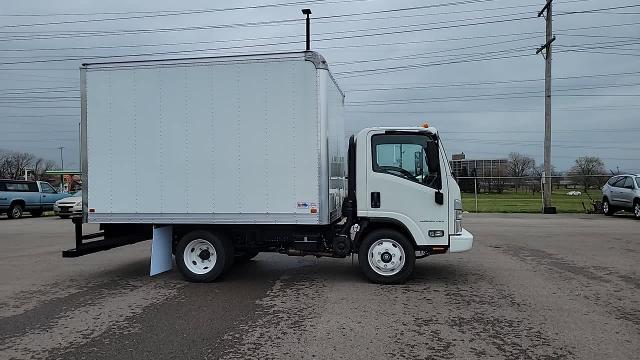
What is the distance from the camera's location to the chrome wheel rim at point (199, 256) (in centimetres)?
816

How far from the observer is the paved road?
502 centimetres

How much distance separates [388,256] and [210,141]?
322 centimetres

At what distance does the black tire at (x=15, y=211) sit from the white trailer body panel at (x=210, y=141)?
20420 millimetres

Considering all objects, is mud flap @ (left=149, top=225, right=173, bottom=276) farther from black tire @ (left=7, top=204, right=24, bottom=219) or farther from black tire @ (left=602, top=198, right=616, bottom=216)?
black tire @ (left=602, top=198, right=616, bottom=216)

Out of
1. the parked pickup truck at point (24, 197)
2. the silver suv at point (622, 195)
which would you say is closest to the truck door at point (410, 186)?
the silver suv at point (622, 195)

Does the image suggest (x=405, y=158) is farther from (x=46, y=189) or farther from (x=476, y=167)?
(x=46, y=189)

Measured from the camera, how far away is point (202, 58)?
7.84 m

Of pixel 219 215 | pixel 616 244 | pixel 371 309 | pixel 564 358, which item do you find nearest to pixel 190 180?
pixel 219 215

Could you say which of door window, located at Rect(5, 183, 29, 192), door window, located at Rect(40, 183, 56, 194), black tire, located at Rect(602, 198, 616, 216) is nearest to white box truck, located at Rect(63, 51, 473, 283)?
black tire, located at Rect(602, 198, 616, 216)

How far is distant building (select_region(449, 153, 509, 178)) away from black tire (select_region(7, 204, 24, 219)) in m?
→ 21.6

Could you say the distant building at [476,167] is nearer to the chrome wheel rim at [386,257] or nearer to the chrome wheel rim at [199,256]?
the chrome wheel rim at [386,257]

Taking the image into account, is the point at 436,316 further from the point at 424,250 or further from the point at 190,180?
the point at 190,180

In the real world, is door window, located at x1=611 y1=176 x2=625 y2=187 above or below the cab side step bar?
above

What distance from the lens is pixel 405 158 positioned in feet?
25.9
